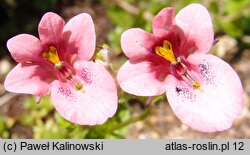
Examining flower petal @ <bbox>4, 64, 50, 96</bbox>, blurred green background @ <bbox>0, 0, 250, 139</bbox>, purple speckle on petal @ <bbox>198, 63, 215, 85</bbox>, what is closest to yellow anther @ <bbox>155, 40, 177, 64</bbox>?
purple speckle on petal @ <bbox>198, 63, 215, 85</bbox>

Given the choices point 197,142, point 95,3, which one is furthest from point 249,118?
point 95,3

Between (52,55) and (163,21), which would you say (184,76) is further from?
(52,55)

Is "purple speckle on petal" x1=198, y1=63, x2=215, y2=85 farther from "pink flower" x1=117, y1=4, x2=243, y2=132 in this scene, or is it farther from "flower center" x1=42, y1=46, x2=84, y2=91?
"flower center" x1=42, y1=46, x2=84, y2=91

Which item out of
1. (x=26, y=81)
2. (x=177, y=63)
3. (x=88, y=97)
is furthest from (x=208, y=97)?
(x=26, y=81)

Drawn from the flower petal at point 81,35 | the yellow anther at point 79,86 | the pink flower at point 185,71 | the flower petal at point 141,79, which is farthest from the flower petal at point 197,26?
the yellow anther at point 79,86

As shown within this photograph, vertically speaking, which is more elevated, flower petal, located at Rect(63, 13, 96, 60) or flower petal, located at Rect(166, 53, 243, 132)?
flower petal, located at Rect(63, 13, 96, 60)

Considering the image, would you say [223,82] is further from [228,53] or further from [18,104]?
[18,104]

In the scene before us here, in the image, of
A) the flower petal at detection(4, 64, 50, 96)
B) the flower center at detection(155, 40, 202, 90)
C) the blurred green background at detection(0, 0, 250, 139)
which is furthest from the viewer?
the blurred green background at detection(0, 0, 250, 139)

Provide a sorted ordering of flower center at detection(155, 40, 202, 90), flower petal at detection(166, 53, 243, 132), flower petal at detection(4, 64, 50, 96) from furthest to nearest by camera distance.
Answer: flower center at detection(155, 40, 202, 90) < flower petal at detection(4, 64, 50, 96) < flower petal at detection(166, 53, 243, 132)
